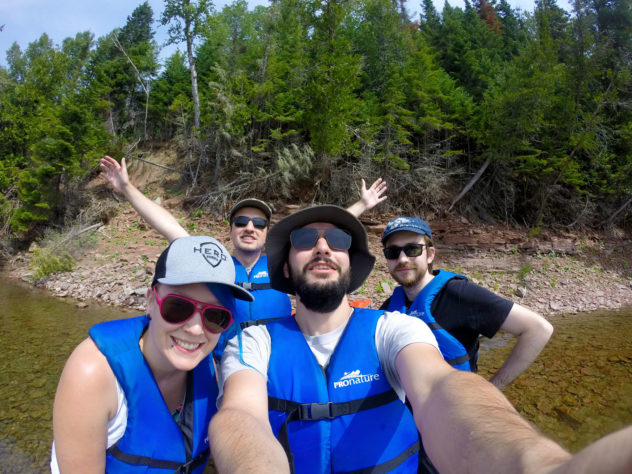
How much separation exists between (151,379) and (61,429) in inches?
15.7

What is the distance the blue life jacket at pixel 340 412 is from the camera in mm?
1772

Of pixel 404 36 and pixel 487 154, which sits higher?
pixel 404 36

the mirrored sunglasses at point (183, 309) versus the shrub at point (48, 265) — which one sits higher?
the mirrored sunglasses at point (183, 309)

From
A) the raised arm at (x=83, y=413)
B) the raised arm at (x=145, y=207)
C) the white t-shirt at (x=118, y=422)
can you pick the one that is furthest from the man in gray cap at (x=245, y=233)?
the raised arm at (x=83, y=413)

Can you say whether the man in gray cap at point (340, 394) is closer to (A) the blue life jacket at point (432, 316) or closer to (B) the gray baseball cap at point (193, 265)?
(B) the gray baseball cap at point (193, 265)

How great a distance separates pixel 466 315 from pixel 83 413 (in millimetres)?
2669

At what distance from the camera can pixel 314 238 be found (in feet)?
7.76

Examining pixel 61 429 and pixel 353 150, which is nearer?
pixel 61 429

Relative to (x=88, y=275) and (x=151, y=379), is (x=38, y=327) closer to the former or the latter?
(x=88, y=275)

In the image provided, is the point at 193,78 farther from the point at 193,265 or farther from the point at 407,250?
the point at 193,265

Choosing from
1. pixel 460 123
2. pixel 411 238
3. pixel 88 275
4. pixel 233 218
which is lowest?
pixel 88 275

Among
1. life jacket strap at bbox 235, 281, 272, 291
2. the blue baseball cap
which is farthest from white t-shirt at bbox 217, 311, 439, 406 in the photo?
life jacket strap at bbox 235, 281, 272, 291

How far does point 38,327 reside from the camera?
7863mm

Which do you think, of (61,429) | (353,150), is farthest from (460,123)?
(61,429)
